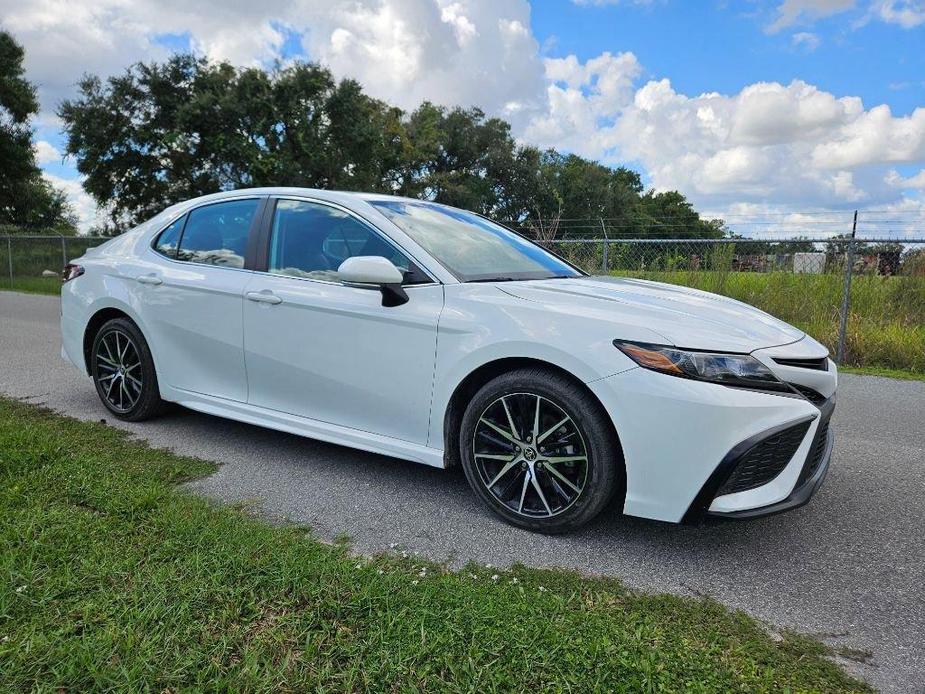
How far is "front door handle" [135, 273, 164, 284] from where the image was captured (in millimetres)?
4254

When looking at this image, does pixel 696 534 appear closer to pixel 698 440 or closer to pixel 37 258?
pixel 698 440

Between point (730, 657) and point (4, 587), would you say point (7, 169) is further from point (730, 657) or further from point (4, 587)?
point (730, 657)

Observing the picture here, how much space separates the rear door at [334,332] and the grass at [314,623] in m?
0.76

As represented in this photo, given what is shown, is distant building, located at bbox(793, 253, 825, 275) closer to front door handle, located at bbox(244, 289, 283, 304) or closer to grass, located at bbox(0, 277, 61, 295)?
front door handle, located at bbox(244, 289, 283, 304)

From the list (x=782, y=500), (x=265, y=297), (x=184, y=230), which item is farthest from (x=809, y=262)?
(x=184, y=230)

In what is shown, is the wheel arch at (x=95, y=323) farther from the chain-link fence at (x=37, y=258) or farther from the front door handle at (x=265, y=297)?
the chain-link fence at (x=37, y=258)

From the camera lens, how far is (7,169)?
24.9 meters

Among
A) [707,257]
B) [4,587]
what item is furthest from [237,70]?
[4,587]

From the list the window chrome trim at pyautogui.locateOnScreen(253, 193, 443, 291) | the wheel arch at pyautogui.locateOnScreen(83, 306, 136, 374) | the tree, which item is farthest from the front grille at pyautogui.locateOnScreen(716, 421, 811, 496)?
the tree

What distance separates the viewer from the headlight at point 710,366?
8.52 feet

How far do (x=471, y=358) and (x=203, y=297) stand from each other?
1.91m

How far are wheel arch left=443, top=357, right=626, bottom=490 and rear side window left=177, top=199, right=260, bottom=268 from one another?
5.53ft

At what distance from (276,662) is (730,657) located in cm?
142

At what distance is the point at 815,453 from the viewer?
110 inches
